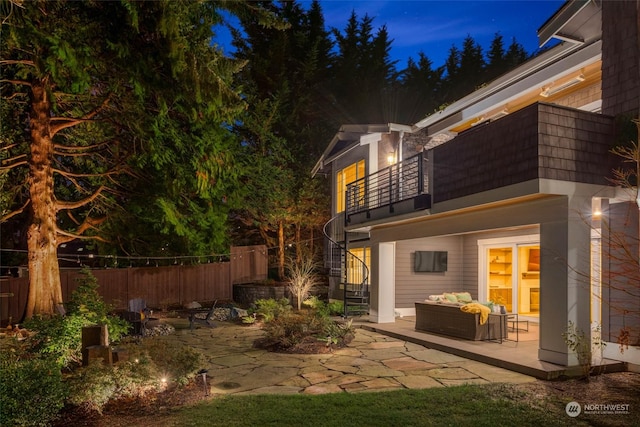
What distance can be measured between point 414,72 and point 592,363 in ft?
92.5

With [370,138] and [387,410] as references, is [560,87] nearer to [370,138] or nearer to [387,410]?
[370,138]

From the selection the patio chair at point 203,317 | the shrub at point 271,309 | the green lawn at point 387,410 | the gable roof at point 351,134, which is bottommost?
the patio chair at point 203,317

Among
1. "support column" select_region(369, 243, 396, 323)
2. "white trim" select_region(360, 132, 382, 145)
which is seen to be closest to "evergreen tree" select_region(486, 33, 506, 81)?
"white trim" select_region(360, 132, 382, 145)

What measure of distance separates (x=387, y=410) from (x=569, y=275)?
3.61 metres

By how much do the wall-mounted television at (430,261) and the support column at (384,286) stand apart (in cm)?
110

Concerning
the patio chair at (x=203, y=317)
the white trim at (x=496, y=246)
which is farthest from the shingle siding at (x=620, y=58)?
the patio chair at (x=203, y=317)

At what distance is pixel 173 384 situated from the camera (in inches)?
249

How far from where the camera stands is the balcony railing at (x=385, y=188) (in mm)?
11789

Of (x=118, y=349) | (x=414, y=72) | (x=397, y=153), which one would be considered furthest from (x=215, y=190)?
(x=414, y=72)

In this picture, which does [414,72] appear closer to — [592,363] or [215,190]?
[215,190]

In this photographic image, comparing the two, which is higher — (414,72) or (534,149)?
(414,72)

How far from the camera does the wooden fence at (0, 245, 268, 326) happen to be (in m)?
12.9

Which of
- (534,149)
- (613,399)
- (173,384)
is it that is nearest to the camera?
(613,399)

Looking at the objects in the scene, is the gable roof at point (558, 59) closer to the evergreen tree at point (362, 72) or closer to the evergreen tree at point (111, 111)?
the evergreen tree at point (111, 111)
